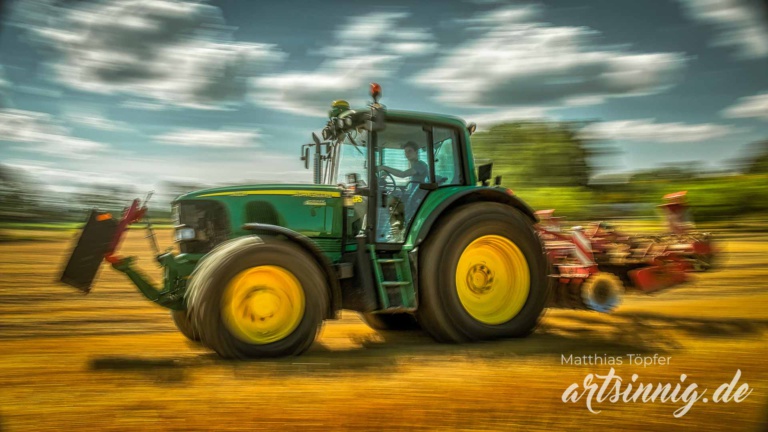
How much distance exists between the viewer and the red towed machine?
6.55m

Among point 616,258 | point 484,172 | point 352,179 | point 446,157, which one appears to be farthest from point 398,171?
point 616,258

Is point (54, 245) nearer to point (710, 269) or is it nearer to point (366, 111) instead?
point (366, 111)

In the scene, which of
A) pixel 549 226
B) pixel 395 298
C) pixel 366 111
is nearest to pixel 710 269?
pixel 549 226

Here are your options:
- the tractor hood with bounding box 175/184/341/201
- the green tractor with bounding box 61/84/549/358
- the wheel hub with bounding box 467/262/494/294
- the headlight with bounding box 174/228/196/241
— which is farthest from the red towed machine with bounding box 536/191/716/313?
the headlight with bounding box 174/228/196/241

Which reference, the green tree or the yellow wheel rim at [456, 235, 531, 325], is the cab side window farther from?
the green tree

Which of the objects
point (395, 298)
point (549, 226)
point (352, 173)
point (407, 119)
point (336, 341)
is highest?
point (407, 119)

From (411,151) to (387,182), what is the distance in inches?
→ 16.7

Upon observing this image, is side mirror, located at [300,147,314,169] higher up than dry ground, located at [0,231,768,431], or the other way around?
side mirror, located at [300,147,314,169]

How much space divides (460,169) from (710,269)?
10.8 feet

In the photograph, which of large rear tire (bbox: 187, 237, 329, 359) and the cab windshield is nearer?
large rear tire (bbox: 187, 237, 329, 359)

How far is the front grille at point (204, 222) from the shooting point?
5.38 metres

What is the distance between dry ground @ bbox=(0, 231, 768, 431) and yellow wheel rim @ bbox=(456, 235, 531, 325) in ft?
1.30

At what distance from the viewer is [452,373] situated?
14.4 ft

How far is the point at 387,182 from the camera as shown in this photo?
5.75 metres
